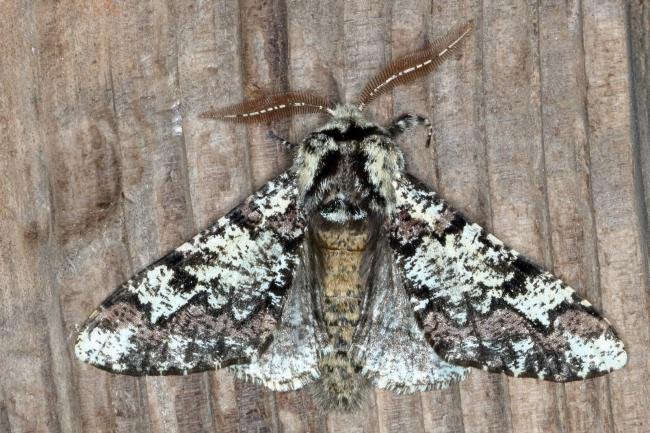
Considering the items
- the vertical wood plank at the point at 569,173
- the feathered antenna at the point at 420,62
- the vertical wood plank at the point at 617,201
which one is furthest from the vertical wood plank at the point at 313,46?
the vertical wood plank at the point at 617,201

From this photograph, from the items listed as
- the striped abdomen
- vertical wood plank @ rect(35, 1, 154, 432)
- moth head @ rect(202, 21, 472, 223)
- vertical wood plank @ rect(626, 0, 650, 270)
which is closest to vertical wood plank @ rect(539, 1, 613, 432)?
vertical wood plank @ rect(626, 0, 650, 270)

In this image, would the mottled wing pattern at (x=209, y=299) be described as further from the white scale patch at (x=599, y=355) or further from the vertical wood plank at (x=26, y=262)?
the white scale patch at (x=599, y=355)

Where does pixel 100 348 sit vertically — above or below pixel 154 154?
below

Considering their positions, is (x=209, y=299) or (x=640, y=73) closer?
(x=640, y=73)

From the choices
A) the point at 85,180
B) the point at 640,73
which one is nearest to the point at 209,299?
the point at 85,180

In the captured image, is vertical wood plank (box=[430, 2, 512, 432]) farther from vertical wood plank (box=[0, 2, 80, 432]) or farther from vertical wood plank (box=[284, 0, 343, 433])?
vertical wood plank (box=[0, 2, 80, 432])

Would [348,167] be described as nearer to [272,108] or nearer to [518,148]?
[272,108]

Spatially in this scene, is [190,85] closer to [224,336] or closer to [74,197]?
[74,197]
